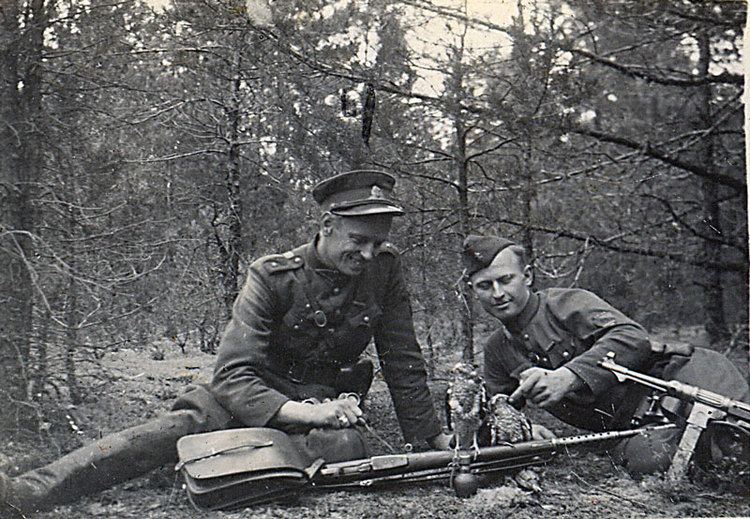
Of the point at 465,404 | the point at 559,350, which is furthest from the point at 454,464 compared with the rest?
the point at 559,350

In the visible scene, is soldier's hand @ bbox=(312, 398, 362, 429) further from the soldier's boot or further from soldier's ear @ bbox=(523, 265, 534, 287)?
soldier's ear @ bbox=(523, 265, 534, 287)

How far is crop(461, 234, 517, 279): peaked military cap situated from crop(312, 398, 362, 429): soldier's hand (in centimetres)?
58

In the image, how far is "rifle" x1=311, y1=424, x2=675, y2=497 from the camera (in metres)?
2.28

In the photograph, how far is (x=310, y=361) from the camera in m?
2.39

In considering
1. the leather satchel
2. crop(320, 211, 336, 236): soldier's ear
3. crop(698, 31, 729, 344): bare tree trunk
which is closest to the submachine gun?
the leather satchel

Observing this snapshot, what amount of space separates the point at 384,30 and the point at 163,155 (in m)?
0.84

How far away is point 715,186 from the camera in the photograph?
2734mm

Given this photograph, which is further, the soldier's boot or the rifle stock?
the rifle stock

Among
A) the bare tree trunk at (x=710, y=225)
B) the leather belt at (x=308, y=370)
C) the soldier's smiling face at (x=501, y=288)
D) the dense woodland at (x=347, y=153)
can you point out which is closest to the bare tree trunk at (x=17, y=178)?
the dense woodland at (x=347, y=153)

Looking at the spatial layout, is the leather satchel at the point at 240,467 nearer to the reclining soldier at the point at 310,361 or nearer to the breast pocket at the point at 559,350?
the reclining soldier at the point at 310,361

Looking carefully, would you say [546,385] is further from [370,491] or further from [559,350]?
[370,491]

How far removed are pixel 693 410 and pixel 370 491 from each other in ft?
3.46

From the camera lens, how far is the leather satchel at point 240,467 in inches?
85.9

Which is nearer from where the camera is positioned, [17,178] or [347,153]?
[17,178]
